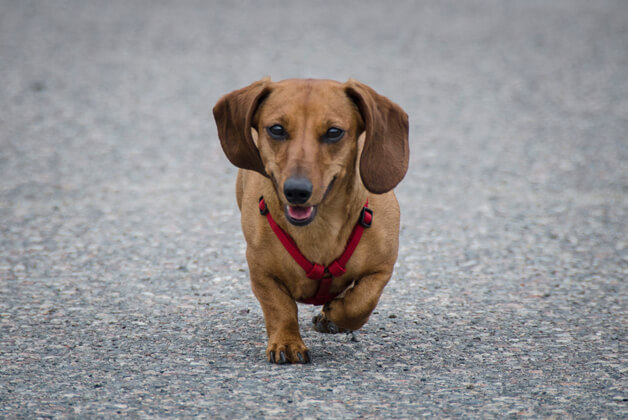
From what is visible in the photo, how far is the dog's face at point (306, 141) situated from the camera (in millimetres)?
3498

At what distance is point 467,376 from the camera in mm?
3801

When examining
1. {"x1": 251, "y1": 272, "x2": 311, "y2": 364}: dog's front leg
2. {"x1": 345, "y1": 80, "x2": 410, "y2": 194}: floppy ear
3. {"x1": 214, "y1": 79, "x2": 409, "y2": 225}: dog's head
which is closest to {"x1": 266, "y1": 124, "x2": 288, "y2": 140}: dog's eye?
{"x1": 214, "y1": 79, "x2": 409, "y2": 225}: dog's head

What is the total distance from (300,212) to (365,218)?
42 centimetres

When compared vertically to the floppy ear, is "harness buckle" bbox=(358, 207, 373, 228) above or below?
below

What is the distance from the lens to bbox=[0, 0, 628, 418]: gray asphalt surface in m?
3.64

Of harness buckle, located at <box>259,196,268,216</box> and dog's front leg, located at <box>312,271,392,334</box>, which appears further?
harness buckle, located at <box>259,196,268,216</box>

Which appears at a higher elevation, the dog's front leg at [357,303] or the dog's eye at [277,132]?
the dog's eye at [277,132]

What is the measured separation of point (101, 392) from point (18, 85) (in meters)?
9.78

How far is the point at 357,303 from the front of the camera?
12.4ft

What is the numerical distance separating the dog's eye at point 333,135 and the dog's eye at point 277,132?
0.18 meters

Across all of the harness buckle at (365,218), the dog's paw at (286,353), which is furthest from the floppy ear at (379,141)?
the dog's paw at (286,353)

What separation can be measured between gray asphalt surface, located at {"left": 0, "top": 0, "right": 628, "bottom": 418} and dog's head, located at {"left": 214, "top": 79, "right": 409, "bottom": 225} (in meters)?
0.88

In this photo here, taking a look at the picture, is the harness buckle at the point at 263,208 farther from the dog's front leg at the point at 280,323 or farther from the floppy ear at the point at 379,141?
the floppy ear at the point at 379,141

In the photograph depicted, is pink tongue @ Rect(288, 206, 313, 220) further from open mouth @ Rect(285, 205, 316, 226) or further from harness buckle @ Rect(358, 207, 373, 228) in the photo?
harness buckle @ Rect(358, 207, 373, 228)
